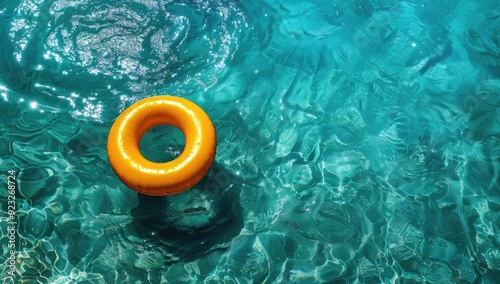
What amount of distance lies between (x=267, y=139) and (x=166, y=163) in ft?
5.05

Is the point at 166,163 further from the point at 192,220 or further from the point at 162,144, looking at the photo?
the point at 162,144

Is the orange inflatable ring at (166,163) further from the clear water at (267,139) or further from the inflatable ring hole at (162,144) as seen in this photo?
the clear water at (267,139)

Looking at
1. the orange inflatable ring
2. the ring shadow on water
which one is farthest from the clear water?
the orange inflatable ring

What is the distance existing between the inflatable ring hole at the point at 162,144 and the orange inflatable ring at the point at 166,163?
60cm

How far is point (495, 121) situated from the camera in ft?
18.7

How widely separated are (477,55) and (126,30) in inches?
178

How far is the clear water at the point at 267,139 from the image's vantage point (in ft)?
15.3

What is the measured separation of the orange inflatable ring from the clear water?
76 cm

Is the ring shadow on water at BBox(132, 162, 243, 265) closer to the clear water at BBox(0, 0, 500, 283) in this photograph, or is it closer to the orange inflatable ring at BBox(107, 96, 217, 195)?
the clear water at BBox(0, 0, 500, 283)

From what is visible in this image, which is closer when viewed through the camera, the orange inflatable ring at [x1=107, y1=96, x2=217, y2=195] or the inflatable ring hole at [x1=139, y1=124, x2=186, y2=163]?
the orange inflatable ring at [x1=107, y1=96, x2=217, y2=195]

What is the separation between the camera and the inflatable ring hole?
5109mm

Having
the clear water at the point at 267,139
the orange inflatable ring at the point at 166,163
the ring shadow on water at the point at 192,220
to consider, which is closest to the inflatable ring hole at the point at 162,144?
the clear water at the point at 267,139

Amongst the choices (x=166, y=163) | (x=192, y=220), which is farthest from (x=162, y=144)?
(x=166, y=163)

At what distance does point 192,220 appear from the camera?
482 cm
